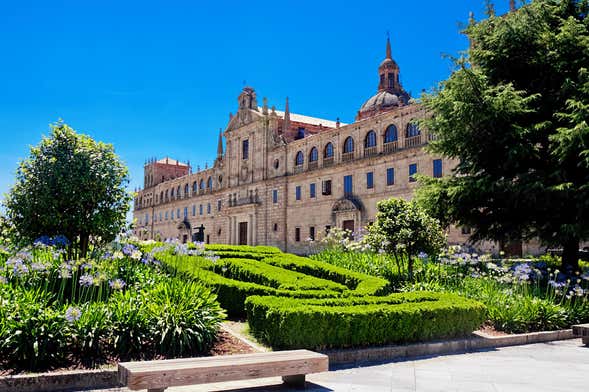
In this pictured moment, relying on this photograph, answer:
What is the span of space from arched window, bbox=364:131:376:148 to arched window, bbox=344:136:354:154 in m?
1.61

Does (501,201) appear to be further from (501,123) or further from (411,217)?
(411,217)

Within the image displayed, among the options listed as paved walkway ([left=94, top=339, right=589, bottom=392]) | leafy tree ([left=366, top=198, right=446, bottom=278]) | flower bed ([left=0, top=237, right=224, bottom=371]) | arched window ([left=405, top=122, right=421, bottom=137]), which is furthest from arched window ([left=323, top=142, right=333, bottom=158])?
flower bed ([left=0, top=237, right=224, bottom=371])

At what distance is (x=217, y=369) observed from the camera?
5.32 meters

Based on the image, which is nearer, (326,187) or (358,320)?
(358,320)

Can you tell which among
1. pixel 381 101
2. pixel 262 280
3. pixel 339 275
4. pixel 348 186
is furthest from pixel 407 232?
pixel 381 101

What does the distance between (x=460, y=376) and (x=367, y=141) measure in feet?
104

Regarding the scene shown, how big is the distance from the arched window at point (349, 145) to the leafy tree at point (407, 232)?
84.9 feet

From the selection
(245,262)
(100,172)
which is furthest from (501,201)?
(100,172)

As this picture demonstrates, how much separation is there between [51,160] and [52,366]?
532cm

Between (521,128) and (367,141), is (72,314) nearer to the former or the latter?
(521,128)

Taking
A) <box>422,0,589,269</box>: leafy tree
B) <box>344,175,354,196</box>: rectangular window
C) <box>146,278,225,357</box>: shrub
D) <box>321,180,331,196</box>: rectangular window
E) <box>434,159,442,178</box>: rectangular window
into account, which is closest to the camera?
<box>146,278,225,357</box>: shrub

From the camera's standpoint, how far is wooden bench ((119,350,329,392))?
16.4ft

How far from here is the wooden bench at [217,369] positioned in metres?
5.00

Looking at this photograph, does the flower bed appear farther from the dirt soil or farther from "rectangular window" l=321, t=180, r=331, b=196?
"rectangular window" l=321, t=180, r=331, b=196
